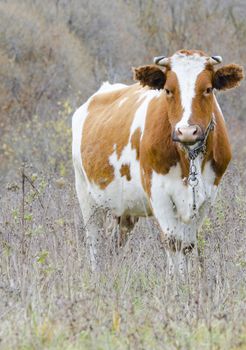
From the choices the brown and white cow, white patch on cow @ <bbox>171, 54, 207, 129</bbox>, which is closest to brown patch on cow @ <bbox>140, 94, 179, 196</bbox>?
the brown and white cow

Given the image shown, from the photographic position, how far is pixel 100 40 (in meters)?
33.1

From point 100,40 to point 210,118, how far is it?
2641 cm

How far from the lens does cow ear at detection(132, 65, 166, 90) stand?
7.36 meters

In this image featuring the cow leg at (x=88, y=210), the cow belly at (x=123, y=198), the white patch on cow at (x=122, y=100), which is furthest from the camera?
the cow leg at (x=88, y=210)

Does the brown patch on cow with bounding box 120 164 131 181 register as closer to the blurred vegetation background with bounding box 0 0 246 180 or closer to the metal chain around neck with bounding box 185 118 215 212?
the metal chain around neck with bounding box 185 118 215 212

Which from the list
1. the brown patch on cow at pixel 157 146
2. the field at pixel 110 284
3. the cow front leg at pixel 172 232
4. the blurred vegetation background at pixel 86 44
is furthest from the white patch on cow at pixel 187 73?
the blurred vegetation background at pixel 86 44

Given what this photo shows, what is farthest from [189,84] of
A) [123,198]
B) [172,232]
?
[123,198]

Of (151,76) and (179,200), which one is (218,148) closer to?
(179,200)

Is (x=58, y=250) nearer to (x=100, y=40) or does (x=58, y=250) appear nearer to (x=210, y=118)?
Result: (x=210, y=118)

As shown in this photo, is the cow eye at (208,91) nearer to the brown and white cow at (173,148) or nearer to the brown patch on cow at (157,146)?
the brown and white cow at (173,148)

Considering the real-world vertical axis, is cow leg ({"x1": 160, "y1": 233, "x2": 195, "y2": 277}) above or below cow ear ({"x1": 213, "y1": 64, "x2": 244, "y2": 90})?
below

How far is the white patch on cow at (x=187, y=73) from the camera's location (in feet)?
22.7

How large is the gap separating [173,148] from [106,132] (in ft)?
5.59

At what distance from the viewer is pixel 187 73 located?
707 cm
